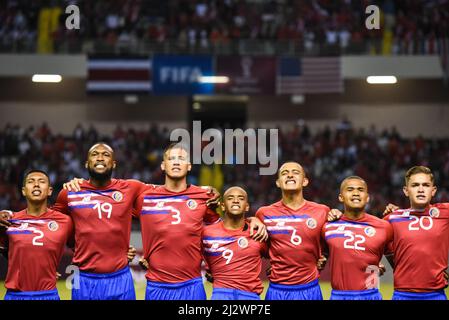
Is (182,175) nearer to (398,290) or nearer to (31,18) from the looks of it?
(398,290)

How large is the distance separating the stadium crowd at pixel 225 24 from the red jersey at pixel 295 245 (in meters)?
15.3

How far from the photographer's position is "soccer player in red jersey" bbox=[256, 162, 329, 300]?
8.59 m

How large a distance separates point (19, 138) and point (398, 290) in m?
16.5

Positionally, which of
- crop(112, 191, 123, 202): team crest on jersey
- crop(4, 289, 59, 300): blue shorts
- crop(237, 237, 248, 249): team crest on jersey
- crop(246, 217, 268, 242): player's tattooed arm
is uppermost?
crop(112, 191, 123, 202): team crest on jersey

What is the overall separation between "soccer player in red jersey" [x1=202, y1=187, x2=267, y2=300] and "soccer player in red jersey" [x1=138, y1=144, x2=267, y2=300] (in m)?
0.14

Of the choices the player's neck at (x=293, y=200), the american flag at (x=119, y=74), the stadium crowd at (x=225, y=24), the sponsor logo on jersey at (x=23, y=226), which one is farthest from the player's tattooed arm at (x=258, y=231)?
the american flag at (x=119, y=74)

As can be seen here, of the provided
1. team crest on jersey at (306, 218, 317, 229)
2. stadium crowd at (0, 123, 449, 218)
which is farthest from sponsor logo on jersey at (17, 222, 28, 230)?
stadium crowd at (0, 123, 449, 218)

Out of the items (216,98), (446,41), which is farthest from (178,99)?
(446,41)

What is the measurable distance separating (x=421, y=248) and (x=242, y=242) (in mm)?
1627

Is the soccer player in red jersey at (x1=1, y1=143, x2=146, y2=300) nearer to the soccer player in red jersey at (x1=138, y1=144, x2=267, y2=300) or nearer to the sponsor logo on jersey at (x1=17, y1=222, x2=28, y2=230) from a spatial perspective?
the soccer player in red jersey at (x1=138, y1=144, x2=267, y2=300)

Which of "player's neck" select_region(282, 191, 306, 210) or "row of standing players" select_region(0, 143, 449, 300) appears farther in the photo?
"player's neck" select_region(282, 191, 306, 210)

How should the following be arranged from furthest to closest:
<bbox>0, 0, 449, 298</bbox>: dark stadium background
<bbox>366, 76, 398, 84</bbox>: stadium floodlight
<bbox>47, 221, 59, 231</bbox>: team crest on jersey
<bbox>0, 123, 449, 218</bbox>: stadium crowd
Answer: <bbox>366, 76, 398, 84</bbox>: stadium floodlight, <bbox>0, 0, 449, 298</bbox>: dark stadium background, <bbox>0, 123, 449, 218</bbox>: stadium crowd, <bbox>47, 221, 59, 231</bbox>: team crest on jersey

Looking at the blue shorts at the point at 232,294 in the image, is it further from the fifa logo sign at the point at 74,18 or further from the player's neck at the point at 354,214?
the fifa logo sign at the point at 74,18

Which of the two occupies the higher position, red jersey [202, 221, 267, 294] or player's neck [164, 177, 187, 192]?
player's neck [164, 177, 187, 192]
